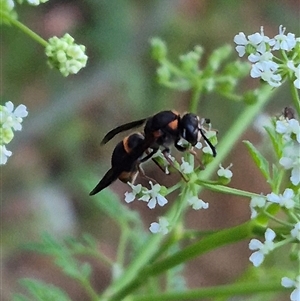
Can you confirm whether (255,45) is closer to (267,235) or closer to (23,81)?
(267,235)

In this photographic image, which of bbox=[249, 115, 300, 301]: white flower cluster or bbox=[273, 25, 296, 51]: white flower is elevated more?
bbox=[273, 25, 296, 51]: white flower

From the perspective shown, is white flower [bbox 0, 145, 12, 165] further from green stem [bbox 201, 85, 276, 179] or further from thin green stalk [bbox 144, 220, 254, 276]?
green stem [bbox 201, 85, 276, 179]

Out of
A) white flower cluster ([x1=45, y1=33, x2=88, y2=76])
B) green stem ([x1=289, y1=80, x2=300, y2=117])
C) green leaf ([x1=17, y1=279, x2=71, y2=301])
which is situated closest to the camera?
green stem ([x1=289, y1=80, x2=300, y2=117])

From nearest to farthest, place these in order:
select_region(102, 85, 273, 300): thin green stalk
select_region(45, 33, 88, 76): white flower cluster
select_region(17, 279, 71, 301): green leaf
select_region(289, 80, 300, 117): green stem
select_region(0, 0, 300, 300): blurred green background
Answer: select_region(289, 80, 300, 117): green stem
select_region(45, 33, 88, 76): white flower cluster
select_region(17, 279, 71, 301): green leaf
select_region(102, 85, 273, 300): thin green stalk
select_region(0, 0, 300, 300): blurred green background

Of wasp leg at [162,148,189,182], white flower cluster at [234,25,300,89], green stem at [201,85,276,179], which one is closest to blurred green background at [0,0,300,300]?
green stem at [201,85,276,179]

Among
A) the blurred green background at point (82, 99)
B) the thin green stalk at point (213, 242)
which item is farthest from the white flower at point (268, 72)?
the blurred green background at point (82, 99)

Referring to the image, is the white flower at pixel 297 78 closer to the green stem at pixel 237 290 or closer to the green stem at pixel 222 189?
the green stem at pixel 222 189
